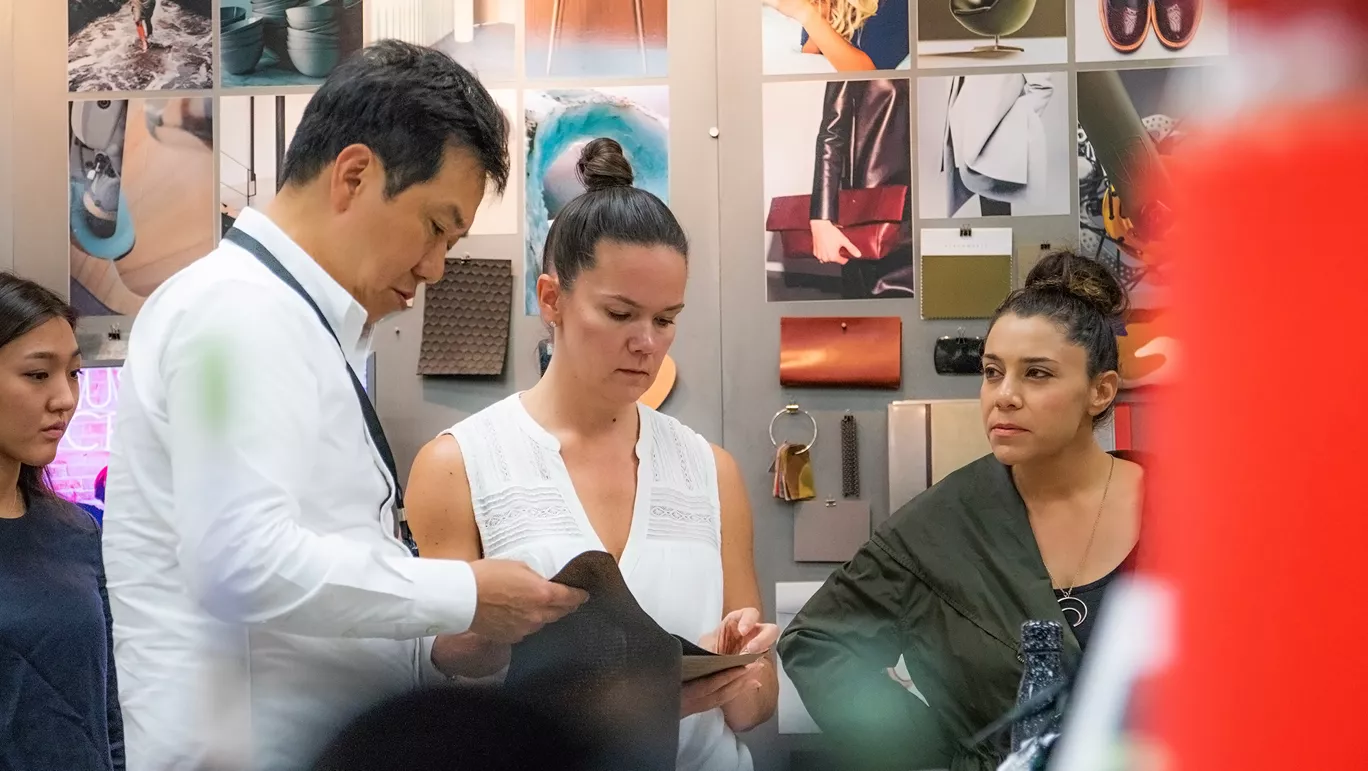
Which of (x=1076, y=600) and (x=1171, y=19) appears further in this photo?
(x=1171, y=19)

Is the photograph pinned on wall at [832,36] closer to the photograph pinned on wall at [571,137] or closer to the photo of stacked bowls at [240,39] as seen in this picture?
the photograph pinned on wall at [571,137]

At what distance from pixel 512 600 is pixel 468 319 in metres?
1.63

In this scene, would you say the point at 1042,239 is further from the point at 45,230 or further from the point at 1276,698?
the point at 1276,698

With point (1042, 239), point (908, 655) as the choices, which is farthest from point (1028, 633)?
point (1042, 239)

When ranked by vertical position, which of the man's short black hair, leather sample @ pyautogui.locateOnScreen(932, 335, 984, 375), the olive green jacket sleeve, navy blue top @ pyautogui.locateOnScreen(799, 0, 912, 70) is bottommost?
the olive green jacket sleeve

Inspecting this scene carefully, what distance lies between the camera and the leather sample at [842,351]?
282 centimetres

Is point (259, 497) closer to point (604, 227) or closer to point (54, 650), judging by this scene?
point (604, 227)

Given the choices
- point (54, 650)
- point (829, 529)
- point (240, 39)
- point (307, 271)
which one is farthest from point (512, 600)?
point (240, 39)

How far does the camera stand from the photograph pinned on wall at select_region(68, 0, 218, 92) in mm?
2924

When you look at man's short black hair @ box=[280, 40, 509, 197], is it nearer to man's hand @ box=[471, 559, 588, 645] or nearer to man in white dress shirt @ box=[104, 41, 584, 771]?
man in white dress shirt @ box=[104, 41, 584, 771]

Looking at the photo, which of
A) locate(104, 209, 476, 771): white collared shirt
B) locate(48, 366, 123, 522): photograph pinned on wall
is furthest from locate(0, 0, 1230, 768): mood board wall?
locate(104, 209, 476, 771): white collared shirt

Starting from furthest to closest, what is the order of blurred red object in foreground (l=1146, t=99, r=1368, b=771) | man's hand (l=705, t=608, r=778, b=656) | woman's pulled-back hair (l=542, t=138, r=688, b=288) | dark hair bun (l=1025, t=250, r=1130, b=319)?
dark hair bun (l=1025, t=250, r=1130, b=319) → woman's pulled-back hair (l=542, t=138, r=688, b=288) → man's hand (l=705, t=608, r=778, b=656) → blurred red object in foreground (l=1146, t=99, r=1368, b=771)

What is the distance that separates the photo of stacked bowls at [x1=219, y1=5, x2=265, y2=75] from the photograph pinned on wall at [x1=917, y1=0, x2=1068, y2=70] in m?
1.49

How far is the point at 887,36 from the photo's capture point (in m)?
2.85
